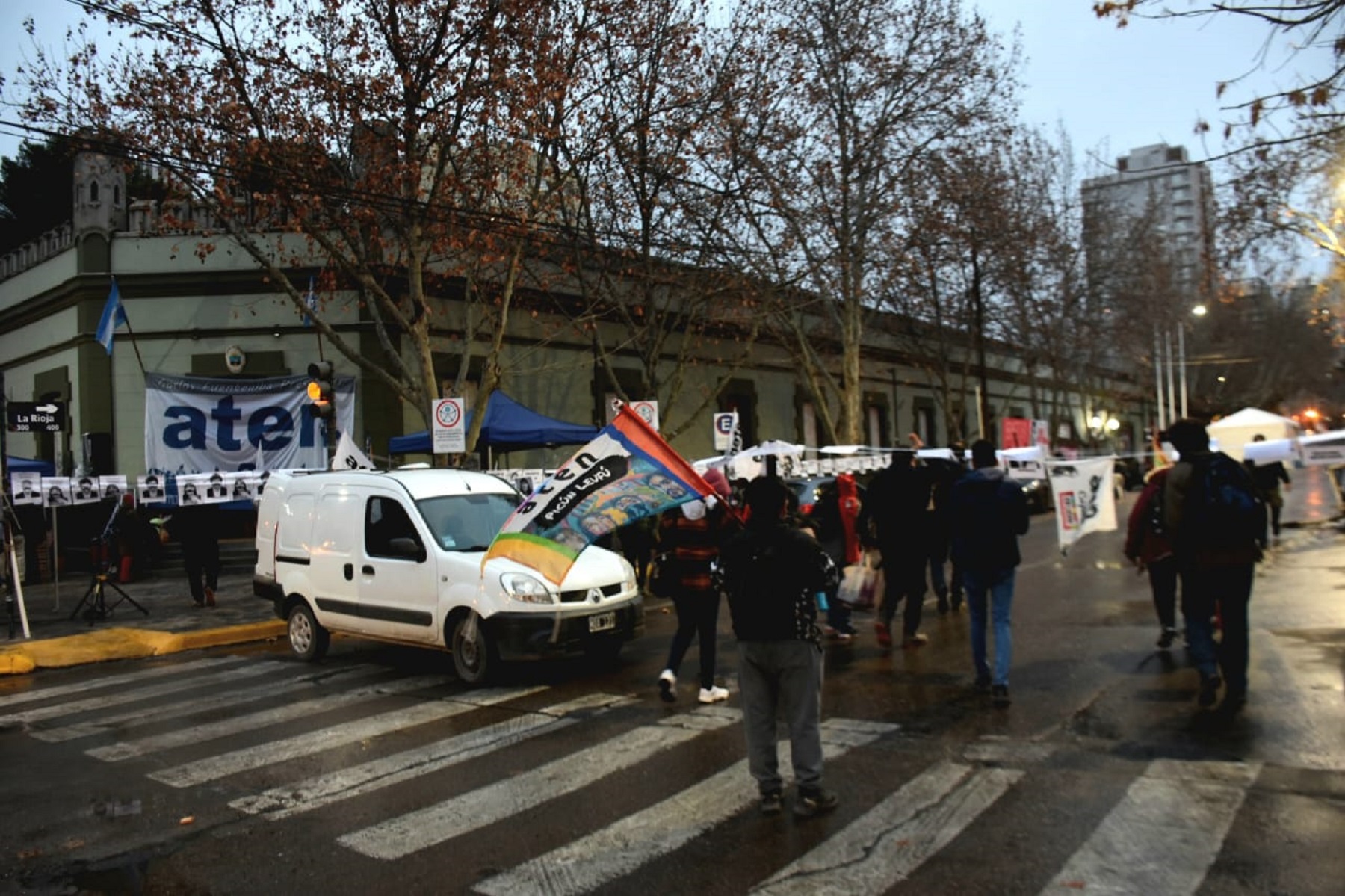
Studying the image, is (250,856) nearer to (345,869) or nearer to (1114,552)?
(345,869)

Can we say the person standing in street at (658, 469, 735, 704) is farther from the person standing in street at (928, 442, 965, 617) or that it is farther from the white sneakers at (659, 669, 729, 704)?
the person standing in street at (928, 442, 965, 617)

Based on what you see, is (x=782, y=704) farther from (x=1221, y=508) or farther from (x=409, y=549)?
(x=409, y=549)

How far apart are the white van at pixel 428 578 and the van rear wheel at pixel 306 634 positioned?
14 millimetres

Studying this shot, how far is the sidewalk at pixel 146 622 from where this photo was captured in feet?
38.0

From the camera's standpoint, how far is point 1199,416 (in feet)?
23.6

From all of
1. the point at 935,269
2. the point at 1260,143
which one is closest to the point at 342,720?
the point at 1260,143

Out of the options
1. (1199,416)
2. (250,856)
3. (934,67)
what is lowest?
(250,856)

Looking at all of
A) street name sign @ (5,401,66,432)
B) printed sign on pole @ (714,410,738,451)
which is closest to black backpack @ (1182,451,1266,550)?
printed sign on pole @ (714,410,738,451)

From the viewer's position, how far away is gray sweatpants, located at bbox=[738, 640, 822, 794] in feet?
16.4

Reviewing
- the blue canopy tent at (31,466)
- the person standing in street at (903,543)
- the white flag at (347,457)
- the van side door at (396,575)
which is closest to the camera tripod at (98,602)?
the white flag at (347,457)

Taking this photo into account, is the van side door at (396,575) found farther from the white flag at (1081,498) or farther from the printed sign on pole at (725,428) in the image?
the printed sign on pole at (725,428)

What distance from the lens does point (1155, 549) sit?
8.47 meters

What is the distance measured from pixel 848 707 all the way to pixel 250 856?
163 inches

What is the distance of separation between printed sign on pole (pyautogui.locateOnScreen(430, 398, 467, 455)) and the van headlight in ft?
21.6
